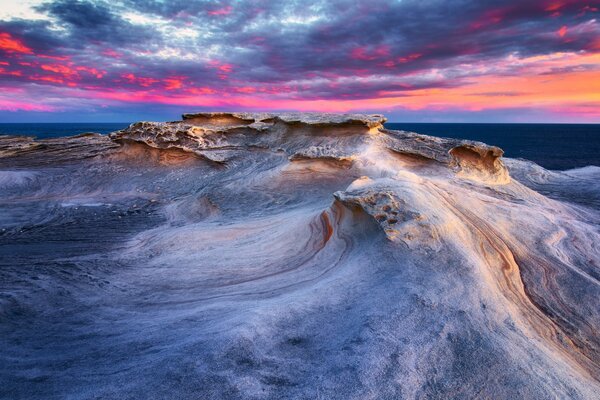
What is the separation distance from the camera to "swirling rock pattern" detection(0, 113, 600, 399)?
368 centimetres

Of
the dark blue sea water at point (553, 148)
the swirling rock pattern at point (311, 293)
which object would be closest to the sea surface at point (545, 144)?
the dark blue sea water at point (553, 148)

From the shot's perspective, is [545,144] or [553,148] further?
[545,144]

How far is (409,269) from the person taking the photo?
5.37 m

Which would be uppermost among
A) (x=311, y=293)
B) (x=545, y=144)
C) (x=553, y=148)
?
(x=545, y=144)

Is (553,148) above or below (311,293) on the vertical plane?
above

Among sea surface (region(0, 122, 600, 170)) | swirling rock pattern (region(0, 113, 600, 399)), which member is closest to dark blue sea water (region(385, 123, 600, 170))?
sea surface (region(0, 122, 600, 170))

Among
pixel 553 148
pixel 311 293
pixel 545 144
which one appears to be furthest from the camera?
pixel 545 144

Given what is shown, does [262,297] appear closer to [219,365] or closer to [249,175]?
[219,365]

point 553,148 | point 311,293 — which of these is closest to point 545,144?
point 553,148

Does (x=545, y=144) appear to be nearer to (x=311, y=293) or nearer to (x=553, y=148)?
(x=553, y=148)

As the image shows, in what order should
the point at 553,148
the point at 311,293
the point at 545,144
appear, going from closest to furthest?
the point at 311,293 < the point at 553,148 < the point at 545,144

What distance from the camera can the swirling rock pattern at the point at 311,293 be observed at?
368 centimetres

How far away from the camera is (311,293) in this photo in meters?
5.29

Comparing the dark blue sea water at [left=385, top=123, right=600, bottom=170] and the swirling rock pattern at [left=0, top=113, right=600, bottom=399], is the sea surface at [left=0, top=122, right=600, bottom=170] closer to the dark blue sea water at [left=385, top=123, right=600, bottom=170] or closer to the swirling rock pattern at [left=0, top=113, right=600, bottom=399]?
the dark blue sea water at [left=385, top=123, right=600, bottom=170]
